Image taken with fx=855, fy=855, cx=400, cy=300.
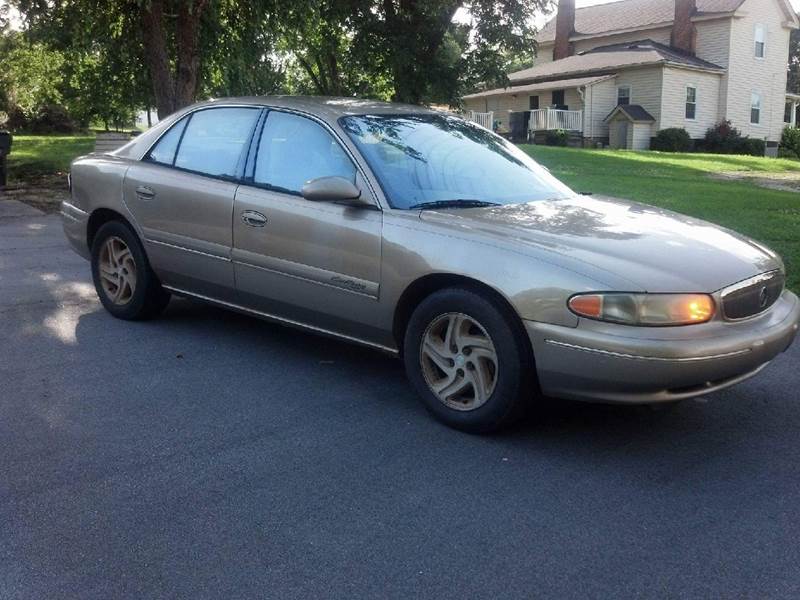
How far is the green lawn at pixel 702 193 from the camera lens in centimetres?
934

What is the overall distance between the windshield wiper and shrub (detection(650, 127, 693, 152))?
1246 inches

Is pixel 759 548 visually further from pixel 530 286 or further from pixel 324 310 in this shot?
pixel 324 310

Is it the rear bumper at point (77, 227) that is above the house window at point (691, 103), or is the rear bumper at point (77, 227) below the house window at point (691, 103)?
below

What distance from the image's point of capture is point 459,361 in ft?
13.9

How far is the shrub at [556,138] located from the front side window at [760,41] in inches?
423

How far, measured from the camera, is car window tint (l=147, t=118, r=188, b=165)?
19.4 feet

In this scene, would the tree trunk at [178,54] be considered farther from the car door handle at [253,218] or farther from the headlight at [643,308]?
the headlight at [643,308]

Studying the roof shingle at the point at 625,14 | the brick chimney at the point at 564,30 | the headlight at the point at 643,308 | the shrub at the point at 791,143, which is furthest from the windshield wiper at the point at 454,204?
the brick chimney at the point at 564,30

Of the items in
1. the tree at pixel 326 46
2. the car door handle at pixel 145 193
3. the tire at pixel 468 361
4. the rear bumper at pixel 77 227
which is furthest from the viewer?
the tree at pixel 326 46

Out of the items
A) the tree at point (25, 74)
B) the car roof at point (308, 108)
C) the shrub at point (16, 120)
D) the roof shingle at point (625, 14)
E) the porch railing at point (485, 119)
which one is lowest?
the car roof at point (308, 108)

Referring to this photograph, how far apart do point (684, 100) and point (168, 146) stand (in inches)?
1347

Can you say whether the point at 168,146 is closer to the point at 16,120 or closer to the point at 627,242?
the point at 627,242

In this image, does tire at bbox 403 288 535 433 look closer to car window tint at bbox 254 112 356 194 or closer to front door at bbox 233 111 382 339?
front door at bbox 233 111 382 339

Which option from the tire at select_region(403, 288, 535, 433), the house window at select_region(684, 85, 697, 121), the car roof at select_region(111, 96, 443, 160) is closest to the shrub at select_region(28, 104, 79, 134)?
the house window at select_region(684, 85, 697, 121)
